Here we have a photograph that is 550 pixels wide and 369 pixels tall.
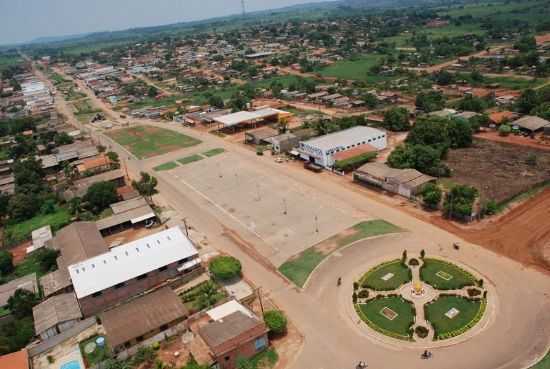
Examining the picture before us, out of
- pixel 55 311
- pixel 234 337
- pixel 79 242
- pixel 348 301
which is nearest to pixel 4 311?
pixel 55 311

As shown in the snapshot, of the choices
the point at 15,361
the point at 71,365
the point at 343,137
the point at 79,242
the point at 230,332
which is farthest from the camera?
the point at 343,137

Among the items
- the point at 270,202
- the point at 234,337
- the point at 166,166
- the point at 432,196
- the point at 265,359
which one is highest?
the point at 234,337

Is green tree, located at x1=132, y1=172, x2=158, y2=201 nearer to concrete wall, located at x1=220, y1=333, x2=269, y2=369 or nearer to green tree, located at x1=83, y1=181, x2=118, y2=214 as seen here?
green tree, located at x1=83, y1=181, x2=118, y2=214

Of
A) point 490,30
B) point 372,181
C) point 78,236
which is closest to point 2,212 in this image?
point 78,236

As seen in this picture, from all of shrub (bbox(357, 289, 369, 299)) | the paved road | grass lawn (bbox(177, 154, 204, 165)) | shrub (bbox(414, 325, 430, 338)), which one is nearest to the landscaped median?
the paved road

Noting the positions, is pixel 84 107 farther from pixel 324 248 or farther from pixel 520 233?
pixel 520 233
